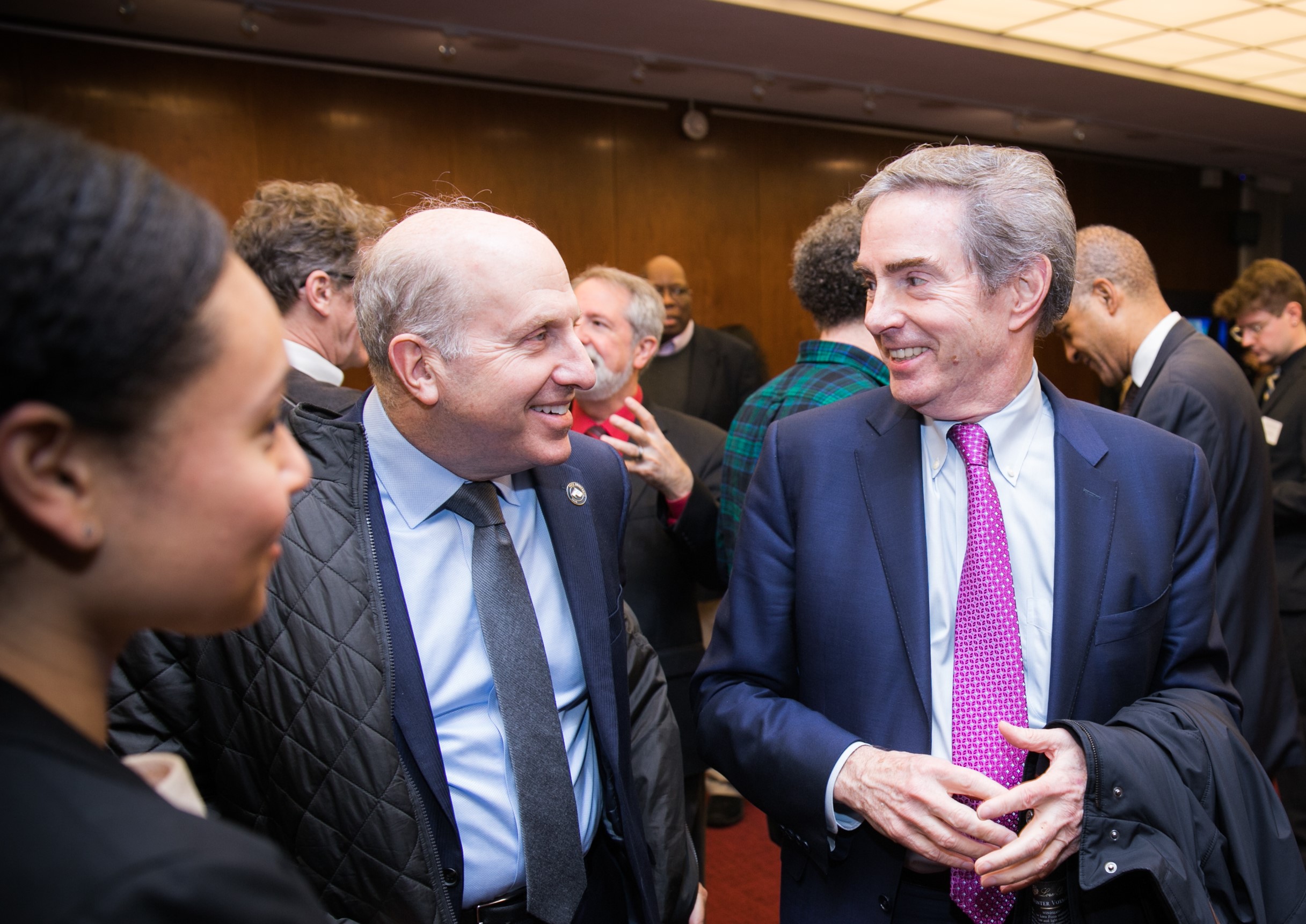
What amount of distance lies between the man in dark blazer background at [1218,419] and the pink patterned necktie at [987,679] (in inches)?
31.0

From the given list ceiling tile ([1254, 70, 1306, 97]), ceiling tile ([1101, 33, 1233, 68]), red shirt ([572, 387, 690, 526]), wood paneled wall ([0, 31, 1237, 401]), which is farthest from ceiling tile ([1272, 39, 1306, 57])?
red shirt ([572, 387, 690, 526])

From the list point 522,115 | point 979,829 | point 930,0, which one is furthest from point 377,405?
point 522,115

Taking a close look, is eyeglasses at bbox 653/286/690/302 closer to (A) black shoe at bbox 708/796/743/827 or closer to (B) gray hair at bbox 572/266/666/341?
(B) gray hair at bbox 572/266/666/341

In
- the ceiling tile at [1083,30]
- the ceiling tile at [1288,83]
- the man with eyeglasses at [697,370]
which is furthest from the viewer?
the ceiling tile at [1288,83]

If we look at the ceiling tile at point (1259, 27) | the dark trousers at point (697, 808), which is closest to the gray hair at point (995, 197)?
the dark trousers at point (697, 808)

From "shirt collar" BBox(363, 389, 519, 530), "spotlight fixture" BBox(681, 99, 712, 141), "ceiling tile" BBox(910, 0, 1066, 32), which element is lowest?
"shirt collar" BBox(363, 389, 519, 530)

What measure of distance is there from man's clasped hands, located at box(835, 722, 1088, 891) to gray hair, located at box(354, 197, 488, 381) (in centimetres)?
89

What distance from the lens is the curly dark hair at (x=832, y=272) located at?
2381 mm

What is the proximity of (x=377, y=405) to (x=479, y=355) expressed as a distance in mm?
205

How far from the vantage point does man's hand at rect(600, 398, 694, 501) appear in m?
2.25

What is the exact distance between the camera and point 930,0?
5324 mm

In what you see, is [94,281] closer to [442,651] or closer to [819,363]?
[442,651]

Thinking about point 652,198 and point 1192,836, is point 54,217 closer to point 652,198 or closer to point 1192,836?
point 1192,836

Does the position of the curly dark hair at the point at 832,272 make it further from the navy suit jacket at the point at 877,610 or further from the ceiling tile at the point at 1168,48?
the ceiling tile at the point at 1168,48
